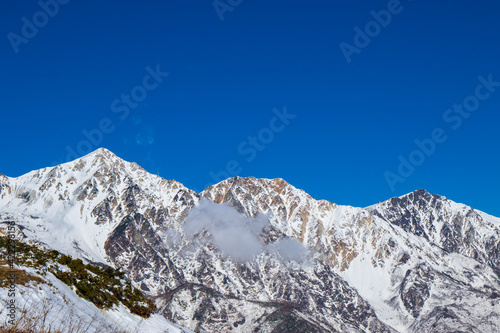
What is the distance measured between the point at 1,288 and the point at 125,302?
13056mm

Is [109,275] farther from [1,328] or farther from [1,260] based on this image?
[1,328]

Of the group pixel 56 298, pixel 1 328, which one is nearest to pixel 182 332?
pixel 56 298

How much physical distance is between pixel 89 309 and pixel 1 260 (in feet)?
18.1

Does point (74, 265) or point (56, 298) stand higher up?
point (74, 265)

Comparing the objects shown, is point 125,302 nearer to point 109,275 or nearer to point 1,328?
point 109,275

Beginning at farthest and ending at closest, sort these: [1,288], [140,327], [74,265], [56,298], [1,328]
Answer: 1. [74,265]
2. [140,327]
3. [56,298]
4. [1,288]
5. [1,328]

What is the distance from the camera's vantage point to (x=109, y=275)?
1534 inches

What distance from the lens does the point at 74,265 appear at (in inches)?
1463

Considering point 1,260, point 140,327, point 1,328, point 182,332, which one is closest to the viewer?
point 1,328

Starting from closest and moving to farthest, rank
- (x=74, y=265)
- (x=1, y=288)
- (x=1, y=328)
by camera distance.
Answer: (x=1, y=328), (x=1, y=288), (x=74, y=265)

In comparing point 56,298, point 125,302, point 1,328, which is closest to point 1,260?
point 56,298

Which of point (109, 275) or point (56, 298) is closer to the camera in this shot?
point (56, 298)

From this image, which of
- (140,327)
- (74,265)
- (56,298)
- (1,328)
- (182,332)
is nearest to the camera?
(1,328)

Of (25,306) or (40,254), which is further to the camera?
(40,254)
